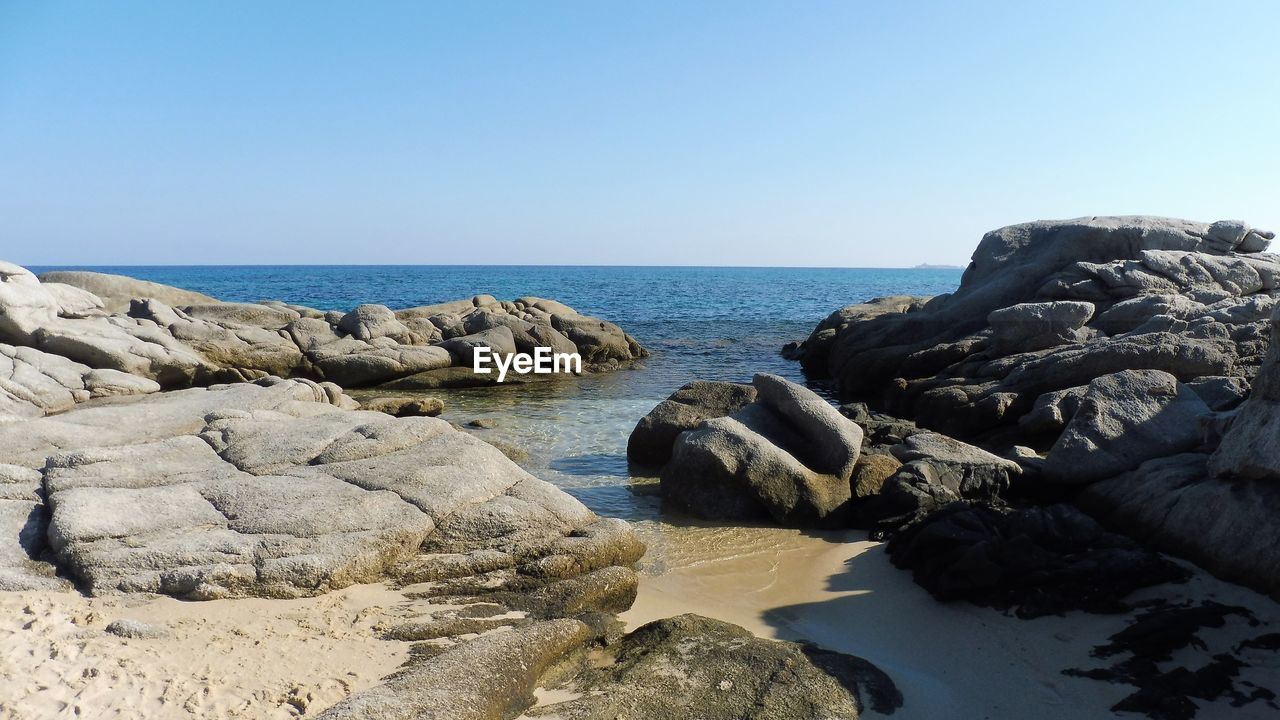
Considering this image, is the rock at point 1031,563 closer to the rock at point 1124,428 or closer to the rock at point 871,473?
the rock at point 1124,428

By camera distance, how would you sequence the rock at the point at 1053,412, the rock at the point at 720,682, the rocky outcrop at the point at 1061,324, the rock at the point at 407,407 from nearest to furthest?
the rock at the point at 720,682 → the rock at the point at 1053,412 → the rocky outcrop at the point at 1061,324 → the rock at the point at 407,407

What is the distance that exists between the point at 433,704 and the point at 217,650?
1.51 metres

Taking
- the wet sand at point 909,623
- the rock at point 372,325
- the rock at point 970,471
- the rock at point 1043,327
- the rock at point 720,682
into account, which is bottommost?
the wet sand at point 909,623

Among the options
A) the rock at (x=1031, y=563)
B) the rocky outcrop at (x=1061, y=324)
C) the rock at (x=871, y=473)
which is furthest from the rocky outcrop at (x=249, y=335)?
the rock at (x=1031, y=563)

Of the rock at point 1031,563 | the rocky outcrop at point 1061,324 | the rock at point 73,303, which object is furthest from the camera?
the rock at point 73,303

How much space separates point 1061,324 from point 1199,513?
10.1 meters

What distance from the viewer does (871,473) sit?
403 inches

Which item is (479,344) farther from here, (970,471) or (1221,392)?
(1221,392)

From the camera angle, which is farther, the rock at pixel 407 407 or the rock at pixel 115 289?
the rock at pixel 115 289

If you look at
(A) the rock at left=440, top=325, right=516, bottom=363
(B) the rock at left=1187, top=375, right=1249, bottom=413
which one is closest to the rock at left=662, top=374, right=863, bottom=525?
(B) the rock at left=1187, top=375, right=1249, bottom=413

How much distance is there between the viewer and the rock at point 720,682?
17.0 feet

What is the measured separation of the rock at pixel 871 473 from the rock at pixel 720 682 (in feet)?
13.8

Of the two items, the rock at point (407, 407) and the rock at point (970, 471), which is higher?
the rock at point (970, 471)

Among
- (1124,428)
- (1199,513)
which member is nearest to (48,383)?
(1124,428)
